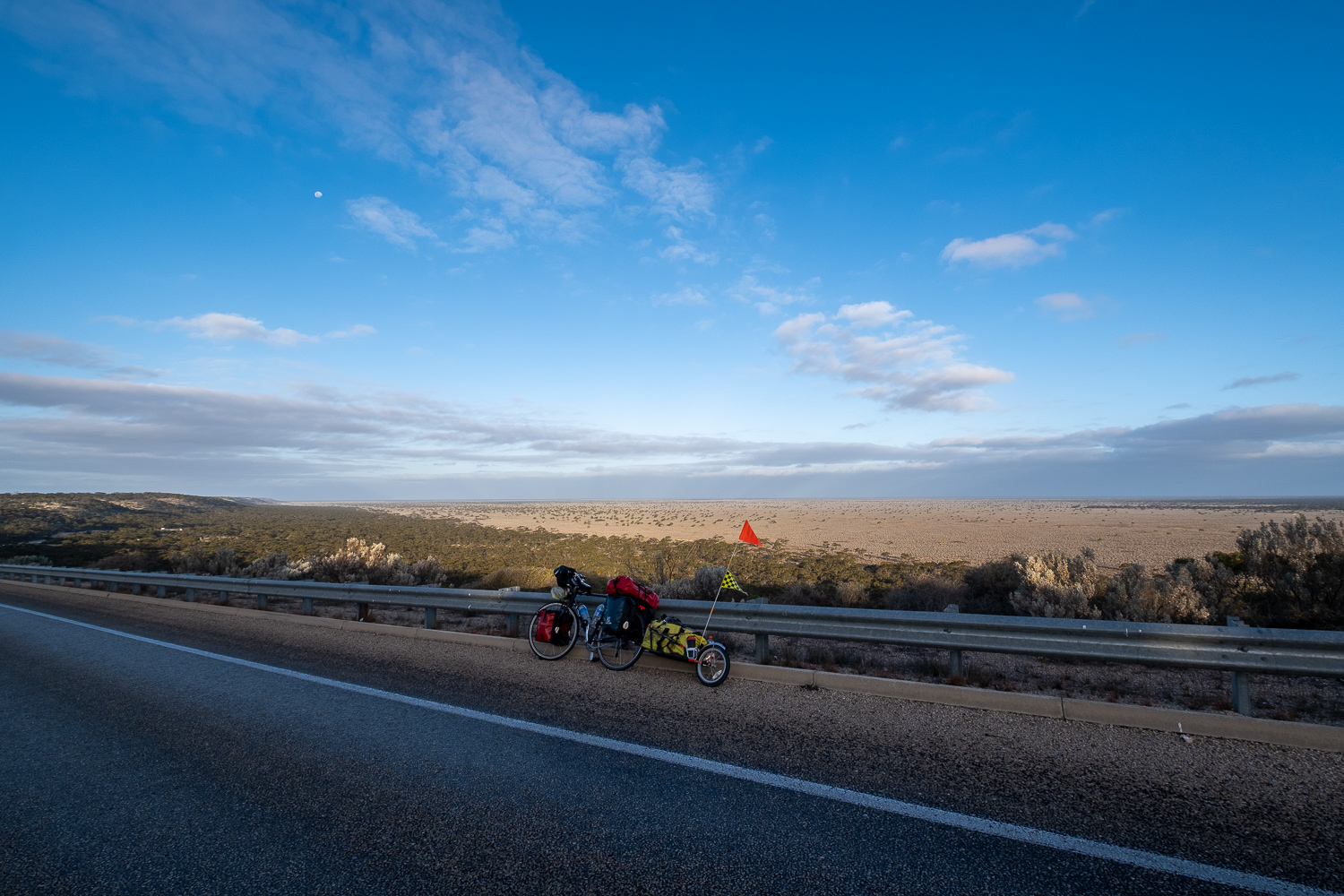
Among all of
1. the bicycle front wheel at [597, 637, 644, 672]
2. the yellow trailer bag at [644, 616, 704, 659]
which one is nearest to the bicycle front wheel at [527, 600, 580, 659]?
the bicycle front wheel at [597, 637, 644, 672]

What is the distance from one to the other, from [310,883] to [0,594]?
22979mm

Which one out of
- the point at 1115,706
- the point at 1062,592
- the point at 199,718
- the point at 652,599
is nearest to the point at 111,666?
the point at 199,718

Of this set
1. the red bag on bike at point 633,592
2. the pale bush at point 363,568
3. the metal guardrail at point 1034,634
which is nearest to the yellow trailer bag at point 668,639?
the red bag on bike at point 633,592

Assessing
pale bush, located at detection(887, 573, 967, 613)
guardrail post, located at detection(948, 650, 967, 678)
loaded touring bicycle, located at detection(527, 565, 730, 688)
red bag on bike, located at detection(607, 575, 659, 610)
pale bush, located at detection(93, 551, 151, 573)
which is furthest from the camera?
pale bush, located at detection(93, 551, 151, 573)

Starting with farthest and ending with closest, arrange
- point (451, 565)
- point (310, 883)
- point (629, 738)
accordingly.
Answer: point (451, 565)
point (629, 738)
point (310, 883)

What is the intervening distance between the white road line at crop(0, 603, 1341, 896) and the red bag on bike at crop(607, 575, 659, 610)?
72.8 inches

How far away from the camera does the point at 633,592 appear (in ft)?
22.4

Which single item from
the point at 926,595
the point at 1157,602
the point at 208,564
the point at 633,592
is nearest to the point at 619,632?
the point at 633,592

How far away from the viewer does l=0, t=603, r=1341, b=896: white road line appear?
9.53 ft

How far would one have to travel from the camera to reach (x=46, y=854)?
11.0 feet

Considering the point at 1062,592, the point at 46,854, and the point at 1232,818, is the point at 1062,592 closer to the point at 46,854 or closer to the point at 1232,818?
the point at 1232,818

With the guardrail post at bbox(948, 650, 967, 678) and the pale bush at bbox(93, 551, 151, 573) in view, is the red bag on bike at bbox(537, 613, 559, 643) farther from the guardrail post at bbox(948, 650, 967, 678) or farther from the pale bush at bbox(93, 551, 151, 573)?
the pale bush at bbox(93, 551, 151, 573)

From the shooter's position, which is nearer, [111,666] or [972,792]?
[972,792]

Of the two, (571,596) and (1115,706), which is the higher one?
(571,596)
